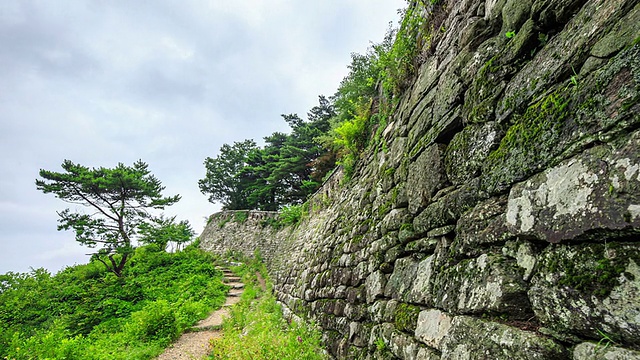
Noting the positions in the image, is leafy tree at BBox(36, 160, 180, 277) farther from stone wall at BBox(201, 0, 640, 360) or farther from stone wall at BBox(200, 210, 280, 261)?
stone wall at BBox(201, 0, 640, 360)

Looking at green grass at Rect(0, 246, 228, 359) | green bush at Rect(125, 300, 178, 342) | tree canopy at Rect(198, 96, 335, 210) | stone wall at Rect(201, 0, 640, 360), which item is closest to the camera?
stone wall at Rect(201, 0, 640, 360)

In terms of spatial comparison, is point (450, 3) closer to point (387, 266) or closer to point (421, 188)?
point (421, 188)

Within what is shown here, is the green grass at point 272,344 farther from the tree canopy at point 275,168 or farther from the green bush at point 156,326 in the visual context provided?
the tree canopy at point 275,168

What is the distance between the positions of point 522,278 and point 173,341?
6871mm

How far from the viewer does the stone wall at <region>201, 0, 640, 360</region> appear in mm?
950

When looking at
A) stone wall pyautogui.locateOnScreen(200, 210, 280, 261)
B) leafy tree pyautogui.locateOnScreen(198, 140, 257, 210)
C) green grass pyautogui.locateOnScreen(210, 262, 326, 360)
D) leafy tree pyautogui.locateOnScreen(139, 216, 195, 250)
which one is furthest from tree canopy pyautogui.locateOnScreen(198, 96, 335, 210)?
green grass pyautogui.locateOnScreen(210, 262, 326, 360)

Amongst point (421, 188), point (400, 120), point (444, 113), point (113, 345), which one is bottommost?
point (113, 345)

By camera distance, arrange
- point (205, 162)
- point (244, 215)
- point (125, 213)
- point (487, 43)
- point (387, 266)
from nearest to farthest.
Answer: point (487, 43), point (387, 266), point (125, 213), point (244, 215), point (205, 162)

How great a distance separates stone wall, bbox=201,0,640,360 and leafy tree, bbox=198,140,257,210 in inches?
884

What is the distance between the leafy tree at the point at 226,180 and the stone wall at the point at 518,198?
2246cm

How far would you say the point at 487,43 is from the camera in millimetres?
1984

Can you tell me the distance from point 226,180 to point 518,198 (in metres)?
25.8

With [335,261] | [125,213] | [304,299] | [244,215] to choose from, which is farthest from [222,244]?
[335,261]

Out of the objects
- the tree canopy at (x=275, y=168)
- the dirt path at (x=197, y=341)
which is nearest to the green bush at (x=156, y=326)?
the dirt path at (x=197, y=341)
